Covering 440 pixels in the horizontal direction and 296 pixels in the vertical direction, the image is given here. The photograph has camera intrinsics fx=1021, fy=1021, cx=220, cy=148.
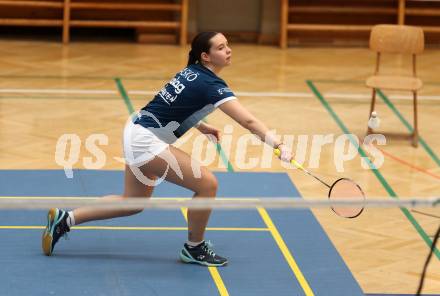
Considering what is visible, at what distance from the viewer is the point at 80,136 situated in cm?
1043

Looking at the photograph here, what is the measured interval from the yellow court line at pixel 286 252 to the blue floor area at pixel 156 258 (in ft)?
0.11

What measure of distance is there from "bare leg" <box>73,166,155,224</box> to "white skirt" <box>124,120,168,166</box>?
0.38 ft

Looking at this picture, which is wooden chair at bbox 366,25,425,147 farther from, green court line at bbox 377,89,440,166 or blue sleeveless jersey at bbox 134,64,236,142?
blue sleeveless jersey at bbox 134,64,236,142

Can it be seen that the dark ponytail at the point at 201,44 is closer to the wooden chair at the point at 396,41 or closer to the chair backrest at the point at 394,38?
the wooden chair at the point at 396,41

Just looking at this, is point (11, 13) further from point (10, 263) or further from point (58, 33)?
point (10, 263)

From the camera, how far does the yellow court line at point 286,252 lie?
695 centimetres

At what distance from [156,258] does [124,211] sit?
A: 0.42 m

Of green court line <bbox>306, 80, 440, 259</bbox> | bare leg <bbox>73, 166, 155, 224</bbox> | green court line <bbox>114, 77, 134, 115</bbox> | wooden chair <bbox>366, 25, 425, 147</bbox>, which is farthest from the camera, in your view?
green court line <bbox>114, 77, 134, 115</bbox>

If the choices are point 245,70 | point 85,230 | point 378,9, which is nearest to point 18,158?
point 85,230

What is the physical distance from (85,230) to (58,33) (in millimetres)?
8008

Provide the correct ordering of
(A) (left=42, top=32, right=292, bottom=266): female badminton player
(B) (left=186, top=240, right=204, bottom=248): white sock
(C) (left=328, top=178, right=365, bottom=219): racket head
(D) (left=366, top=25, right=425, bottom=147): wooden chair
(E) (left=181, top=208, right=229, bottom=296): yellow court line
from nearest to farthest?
(C) (left=328, top=178, right=365, bottom=219): racket head
(E) (left=181, top=208, right=229, bottom=296): yellow court line
(A) (left=42, top=32, right=292, bottom=266): female badminton player
(B) (left=186, top=240, right=204, bottom=248): white sock
(D) (left=366, top=25, right=425, bottom=147): wooden chair

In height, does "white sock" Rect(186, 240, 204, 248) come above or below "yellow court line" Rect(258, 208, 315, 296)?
above

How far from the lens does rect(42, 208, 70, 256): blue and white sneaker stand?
7270mm

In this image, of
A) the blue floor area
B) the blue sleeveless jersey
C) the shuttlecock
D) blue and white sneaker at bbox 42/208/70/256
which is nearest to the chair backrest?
the shuttlecock
